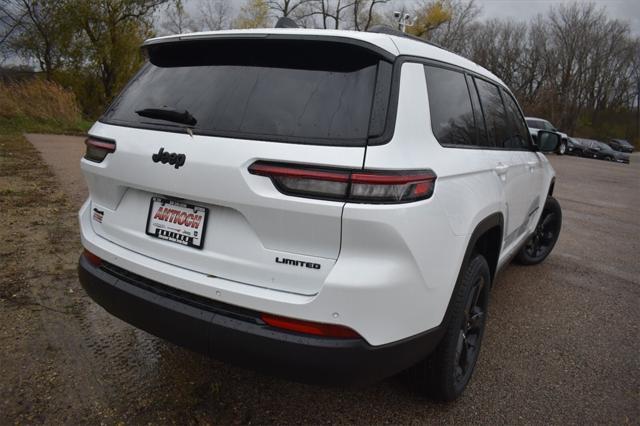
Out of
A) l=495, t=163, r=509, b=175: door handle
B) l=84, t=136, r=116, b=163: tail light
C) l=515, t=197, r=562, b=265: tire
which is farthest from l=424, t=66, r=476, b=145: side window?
l=515, t=197, r=562, b=265: tire

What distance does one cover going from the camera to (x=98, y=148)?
2127mm

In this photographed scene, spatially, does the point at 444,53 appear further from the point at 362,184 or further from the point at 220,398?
the point at 220,398

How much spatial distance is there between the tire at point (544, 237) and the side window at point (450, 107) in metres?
2.67

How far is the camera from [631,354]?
2971 mm

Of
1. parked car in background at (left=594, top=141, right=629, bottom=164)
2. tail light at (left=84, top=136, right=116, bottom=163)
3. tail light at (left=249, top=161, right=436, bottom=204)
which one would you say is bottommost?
parked car in background at (left=594, top=141, right=629, bottom=164)

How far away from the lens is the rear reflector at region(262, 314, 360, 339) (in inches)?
64.1

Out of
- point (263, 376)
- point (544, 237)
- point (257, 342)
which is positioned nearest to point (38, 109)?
point (544, 237)

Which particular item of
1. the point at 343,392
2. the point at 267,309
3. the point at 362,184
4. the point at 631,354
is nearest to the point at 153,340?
the point at 343,392

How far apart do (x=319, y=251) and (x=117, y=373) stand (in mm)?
1440

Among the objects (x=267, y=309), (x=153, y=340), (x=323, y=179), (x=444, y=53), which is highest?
(x=444, y=53)

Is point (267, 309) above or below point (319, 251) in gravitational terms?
below

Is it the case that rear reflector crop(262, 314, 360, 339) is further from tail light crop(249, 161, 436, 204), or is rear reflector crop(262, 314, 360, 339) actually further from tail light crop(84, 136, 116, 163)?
tail light crop(84, 136, 116, 163)

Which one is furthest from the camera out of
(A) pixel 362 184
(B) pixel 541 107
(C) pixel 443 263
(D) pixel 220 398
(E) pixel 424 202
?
(B) pixel 541 107

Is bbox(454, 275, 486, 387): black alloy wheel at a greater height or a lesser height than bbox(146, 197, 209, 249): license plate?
lesser
